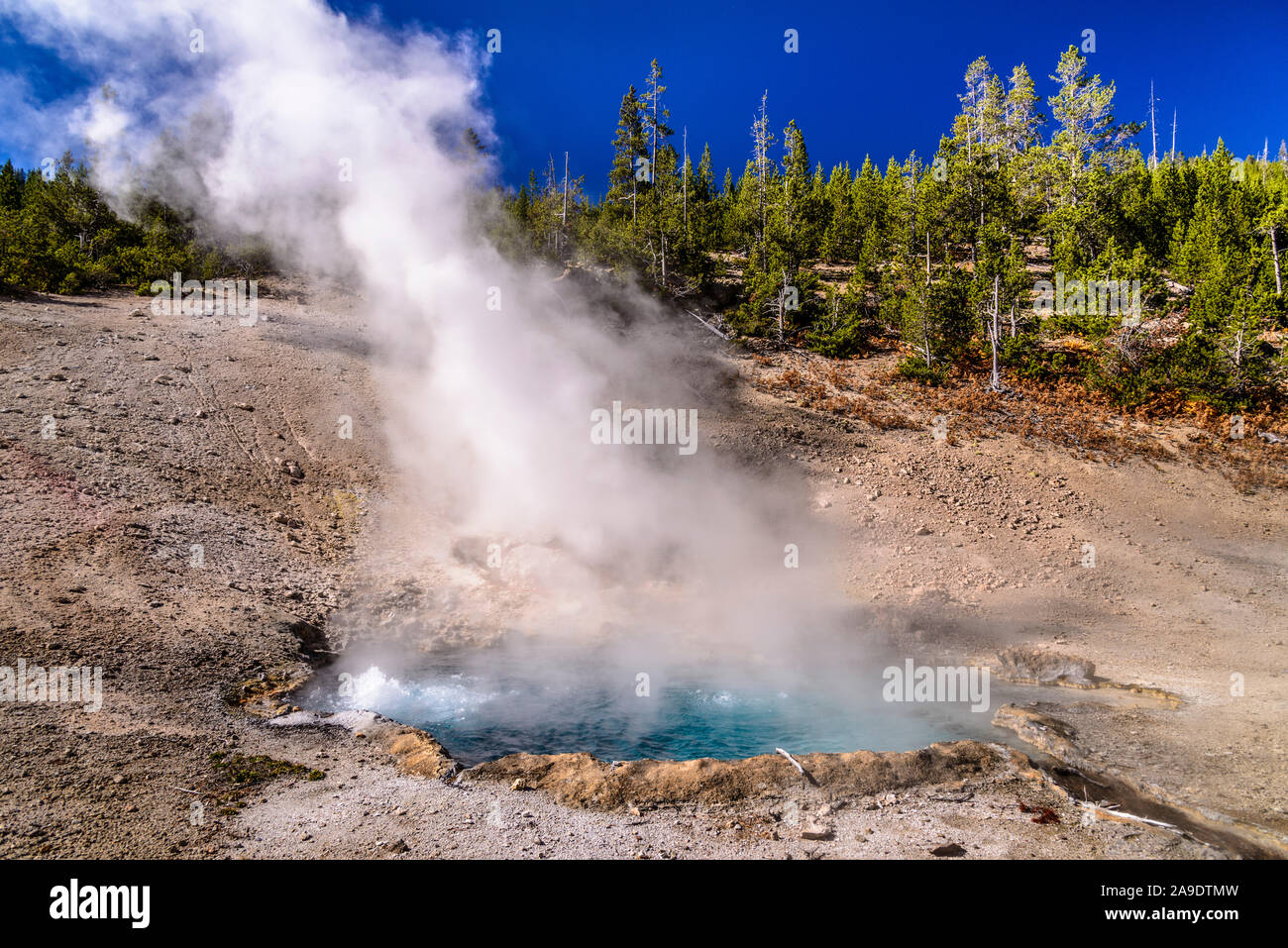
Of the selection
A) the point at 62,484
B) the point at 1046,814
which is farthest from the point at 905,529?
the point at 62,484

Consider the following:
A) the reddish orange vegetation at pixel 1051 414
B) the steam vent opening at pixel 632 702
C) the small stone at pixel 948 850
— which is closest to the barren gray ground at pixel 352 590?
the small stone at pixel 948 850

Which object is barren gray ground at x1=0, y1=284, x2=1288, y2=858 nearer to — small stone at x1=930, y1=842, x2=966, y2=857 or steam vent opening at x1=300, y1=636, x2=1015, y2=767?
small stone at x1=930, y1=842, x2=966, y2=857

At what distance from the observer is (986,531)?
16.1 m

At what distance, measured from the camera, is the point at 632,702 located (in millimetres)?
9758

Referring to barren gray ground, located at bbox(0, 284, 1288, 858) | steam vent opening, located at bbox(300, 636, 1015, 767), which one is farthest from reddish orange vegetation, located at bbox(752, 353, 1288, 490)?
steam vent opening, located at bbox(300, 636, 1015, 767)

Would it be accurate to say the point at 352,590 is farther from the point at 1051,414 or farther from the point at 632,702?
the point at 1051,414

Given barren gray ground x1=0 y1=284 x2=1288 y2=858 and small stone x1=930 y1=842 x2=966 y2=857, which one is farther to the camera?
barren gray ground x1=0 y1=284 x2=1288 y2=858

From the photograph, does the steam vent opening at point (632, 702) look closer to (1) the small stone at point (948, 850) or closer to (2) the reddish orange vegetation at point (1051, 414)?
(1) the small stone at point (948, 850)

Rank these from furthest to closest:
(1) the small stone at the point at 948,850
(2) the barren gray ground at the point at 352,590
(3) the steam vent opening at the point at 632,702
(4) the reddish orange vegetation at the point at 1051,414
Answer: (4) the reddish orange vegetation at the point at 1051,414 → (3) the steam vent opening at the point at 632,702 → (2) the barren gray ground at the point at 352,590 → (1) the small stone at the point at 948,850

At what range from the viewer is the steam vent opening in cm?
851

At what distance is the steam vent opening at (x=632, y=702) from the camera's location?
8508 millimetres

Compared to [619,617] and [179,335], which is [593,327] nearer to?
[179,335]

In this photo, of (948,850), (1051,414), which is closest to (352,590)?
(948,850)
